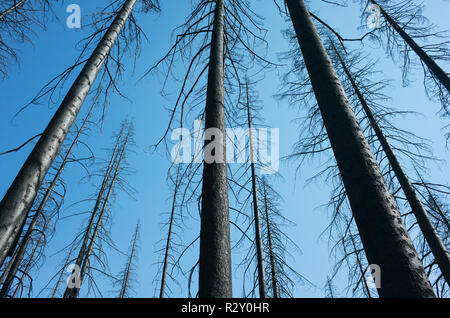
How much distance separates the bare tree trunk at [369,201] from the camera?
1.09m

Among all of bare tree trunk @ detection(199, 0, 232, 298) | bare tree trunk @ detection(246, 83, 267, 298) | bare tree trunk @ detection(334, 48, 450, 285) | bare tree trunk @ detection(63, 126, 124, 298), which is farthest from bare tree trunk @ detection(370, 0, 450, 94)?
bare tree trunk @ detection(63, 126, 124, 298)

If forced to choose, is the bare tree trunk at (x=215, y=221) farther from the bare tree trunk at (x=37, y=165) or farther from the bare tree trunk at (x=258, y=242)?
the bare tree trunk at (x=258, y=242)

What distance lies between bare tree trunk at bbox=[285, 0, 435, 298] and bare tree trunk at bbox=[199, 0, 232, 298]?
0.94m

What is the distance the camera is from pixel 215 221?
1.94 m

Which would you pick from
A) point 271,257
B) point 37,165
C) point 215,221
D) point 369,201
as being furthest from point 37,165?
point 271,257

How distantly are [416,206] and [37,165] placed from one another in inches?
255

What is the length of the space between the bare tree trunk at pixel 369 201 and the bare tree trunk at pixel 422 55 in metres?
5.88

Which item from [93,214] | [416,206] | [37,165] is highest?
[93,214]

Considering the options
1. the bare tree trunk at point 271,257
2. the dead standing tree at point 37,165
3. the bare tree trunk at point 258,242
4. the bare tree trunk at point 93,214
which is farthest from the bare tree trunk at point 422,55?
the bare tree trunk at point 93,214

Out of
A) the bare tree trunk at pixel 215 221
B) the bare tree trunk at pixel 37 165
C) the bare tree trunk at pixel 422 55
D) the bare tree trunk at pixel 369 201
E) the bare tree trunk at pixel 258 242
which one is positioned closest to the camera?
the bare tree trunk at pixel 369 201

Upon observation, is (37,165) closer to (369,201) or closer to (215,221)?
(215,221)
